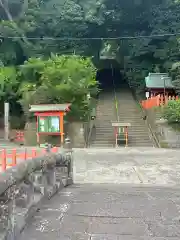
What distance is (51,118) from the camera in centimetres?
2008

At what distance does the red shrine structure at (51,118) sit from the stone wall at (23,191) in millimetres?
13255

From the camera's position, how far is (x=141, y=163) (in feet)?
46.0

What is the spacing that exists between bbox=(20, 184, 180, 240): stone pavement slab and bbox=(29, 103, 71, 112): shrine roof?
1420cm

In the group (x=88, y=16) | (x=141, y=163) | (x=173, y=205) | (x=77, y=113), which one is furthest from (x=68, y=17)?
(x=173, y=205)

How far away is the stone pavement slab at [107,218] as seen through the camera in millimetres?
3422

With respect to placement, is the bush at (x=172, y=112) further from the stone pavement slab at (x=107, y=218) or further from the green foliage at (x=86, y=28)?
the stone pavement slab at (x=107, y=218)

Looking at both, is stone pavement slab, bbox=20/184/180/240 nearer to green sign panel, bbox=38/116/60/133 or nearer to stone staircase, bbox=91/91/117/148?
green sign panel, bbox=38/116/60/133

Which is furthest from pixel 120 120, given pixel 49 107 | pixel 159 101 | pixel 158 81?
pixel 49 107

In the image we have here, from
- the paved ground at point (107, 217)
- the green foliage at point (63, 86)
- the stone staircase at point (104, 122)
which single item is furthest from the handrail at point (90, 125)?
the paved ground at point (107, 217)

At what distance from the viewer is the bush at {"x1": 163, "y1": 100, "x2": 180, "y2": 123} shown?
2005 cm

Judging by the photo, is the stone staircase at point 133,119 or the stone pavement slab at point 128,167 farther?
the stone staircase at point 133,119

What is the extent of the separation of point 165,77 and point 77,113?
9.03 m

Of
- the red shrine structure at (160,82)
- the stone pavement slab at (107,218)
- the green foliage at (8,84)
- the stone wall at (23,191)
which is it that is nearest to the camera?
the stone wall at (23,191)

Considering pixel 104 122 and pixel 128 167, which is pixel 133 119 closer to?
pixel 104 122
